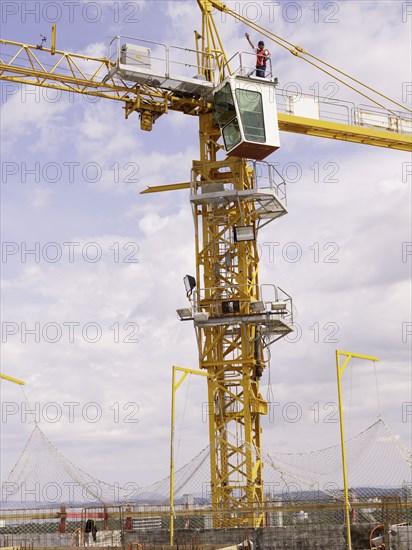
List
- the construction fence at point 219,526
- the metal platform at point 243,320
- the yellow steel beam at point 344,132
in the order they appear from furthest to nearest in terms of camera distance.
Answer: the yellow steel beam at point 344,132 → the metal platform at point 243,320 → the construction fence at point 219,526

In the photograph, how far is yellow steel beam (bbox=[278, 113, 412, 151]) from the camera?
48531 millimetres

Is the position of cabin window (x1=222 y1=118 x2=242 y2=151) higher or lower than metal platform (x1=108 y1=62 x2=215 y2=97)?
lower

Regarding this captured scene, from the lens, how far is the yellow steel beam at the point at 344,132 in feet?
159

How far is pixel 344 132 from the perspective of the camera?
166 feet

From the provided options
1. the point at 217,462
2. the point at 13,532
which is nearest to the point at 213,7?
the point at 217,462

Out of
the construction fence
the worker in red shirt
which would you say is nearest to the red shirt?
the worker in red shirt

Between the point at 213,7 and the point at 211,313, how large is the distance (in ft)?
59.3

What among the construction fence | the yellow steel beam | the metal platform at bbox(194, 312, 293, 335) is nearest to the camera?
the construction fence

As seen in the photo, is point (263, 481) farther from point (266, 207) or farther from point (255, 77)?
point (255, 77)

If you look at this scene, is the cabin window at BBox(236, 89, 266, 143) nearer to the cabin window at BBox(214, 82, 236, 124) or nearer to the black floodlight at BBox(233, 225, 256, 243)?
the cabin window at BBox(214, 82, 236, 124)

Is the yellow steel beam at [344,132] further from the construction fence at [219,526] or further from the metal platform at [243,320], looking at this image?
the construction fence at [219,526]

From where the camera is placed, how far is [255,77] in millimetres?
44312

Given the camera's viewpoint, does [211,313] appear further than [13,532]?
Yes

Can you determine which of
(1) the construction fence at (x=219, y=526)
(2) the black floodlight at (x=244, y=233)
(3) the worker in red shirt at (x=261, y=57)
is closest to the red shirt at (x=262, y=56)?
(3) the worker in red shirt at (x=261, y=57)
